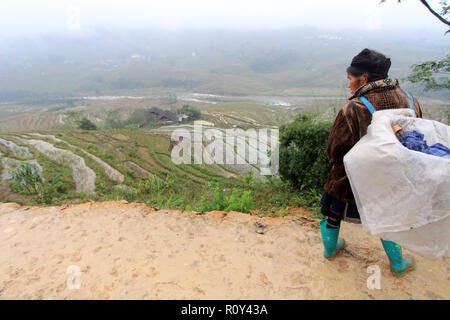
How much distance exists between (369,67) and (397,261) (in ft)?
5.31

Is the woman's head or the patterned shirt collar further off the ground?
the woman's head

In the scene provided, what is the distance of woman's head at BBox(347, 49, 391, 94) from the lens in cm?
181

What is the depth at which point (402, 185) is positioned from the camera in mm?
1438

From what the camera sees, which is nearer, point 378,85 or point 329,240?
point 378,85

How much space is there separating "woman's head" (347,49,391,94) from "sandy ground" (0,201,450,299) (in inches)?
65.1

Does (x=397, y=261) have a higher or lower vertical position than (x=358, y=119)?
lower

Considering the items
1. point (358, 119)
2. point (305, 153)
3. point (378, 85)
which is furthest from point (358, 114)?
point (305, 153)

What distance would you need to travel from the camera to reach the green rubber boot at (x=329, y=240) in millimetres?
2184

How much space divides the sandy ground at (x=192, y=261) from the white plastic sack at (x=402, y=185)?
72 centimetres

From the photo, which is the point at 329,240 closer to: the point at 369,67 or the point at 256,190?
the point at 369,67

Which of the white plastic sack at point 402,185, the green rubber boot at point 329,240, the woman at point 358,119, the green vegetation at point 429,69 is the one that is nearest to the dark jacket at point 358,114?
the woman at point 358,119

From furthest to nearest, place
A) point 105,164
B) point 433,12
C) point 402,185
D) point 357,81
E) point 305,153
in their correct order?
point 105,164 → point 305,153 → point 433,12 → point 357,81 → point 402,185

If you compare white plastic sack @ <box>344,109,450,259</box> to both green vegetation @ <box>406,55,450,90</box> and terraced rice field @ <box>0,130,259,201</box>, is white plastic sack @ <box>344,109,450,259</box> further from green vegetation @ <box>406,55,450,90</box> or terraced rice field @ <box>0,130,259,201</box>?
terraced rice field @ <box>0,130,259,201</box>

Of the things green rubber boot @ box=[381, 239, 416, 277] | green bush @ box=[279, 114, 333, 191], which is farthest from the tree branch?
green rubber boot @ box=[381, 239, 416, 277]
